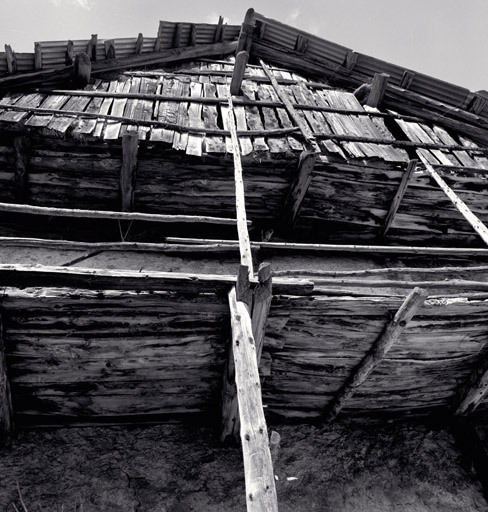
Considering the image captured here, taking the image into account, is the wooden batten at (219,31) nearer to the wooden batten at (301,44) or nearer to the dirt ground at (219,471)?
the wooden batten at (301,44)

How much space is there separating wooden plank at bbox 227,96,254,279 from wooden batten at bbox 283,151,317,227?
2.65ft

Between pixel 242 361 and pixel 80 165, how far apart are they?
374cm

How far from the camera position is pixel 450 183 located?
577 cm

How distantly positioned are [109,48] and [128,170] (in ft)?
9.88

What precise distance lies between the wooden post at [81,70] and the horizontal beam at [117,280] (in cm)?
454

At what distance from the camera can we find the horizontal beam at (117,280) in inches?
116

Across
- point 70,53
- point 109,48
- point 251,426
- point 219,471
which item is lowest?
point 251,426

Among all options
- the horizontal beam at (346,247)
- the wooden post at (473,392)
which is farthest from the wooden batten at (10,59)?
the wooden post at (473,392)

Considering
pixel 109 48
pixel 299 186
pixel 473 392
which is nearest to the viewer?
pixel 473 392

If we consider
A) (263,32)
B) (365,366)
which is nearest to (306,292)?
(365,366)

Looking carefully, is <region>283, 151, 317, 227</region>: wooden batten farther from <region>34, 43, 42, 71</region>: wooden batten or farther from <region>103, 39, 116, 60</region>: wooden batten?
<region>34, 43, 42, 71</region>: wooden batten

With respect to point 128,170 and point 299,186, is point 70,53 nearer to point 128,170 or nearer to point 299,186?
point 128,170

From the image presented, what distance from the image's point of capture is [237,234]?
580cm

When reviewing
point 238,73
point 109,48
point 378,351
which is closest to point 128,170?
point 238,73
